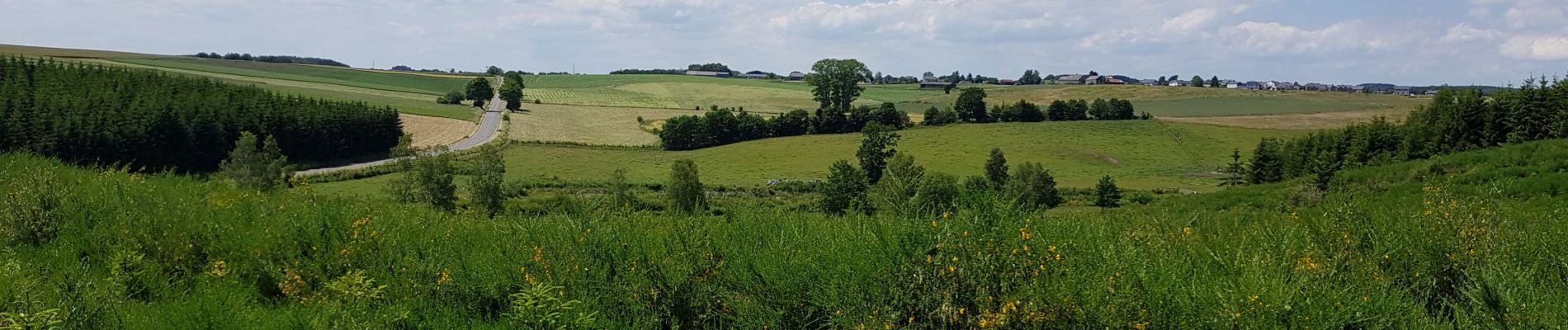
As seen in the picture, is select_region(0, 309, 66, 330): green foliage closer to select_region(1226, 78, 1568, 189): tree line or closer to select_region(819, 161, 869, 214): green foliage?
select_region(1226, 78, 1568, 189): tree line

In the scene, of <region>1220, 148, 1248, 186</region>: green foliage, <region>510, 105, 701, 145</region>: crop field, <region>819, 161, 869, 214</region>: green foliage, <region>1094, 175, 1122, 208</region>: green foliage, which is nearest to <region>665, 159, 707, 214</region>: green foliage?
<region>819, 161, 869, 214</region>: green foliage

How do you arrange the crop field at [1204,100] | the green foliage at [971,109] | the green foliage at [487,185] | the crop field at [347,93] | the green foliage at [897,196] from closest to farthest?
the green foliage at [897,196] → the green foliage at [487,185] → the green foliage at [971,109] → the crop field at [1204,100] → the crop field at [347,93]

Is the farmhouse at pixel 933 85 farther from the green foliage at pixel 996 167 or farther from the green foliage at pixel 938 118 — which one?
the green foliage at pixel 996 167

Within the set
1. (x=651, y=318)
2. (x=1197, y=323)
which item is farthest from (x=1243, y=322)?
(x=651, y=318)

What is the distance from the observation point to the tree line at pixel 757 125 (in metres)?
93.8

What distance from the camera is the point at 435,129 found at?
9612 cm

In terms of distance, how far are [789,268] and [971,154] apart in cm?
7707

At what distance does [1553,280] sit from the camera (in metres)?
7.10

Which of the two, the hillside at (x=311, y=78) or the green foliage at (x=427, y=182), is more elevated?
the hillside at (x=311, y=78)

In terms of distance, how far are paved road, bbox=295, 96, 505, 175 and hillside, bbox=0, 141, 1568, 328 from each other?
5519cm

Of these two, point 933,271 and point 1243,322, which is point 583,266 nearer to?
point 933,271

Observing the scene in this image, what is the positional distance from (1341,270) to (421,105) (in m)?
124

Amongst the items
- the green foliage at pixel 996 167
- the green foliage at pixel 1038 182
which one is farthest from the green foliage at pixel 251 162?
the green foliage at pixel 996 167

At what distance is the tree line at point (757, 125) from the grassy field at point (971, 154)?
124 inches
